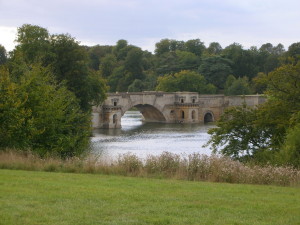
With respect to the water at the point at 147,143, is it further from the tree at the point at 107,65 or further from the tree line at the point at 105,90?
the tree at the point at 107,65

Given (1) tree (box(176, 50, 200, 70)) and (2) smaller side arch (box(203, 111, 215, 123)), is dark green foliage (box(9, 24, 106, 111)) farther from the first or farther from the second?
(1) tree (box(176, 50, 200, 70))

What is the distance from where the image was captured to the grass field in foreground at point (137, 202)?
6973 millimetres

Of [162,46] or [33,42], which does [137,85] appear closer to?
[162,46]

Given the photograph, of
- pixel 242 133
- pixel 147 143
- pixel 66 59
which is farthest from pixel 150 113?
pixel 242 133

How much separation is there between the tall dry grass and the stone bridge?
150 ft

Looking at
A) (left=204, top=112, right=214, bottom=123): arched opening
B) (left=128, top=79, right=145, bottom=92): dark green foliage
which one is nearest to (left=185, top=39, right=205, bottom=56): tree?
(left=128, top=79, right=145, bottom=92): dark green foliage

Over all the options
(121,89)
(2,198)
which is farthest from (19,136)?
(121,89)

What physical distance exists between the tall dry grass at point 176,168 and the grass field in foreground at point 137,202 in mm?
991

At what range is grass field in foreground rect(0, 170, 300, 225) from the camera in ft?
22.9

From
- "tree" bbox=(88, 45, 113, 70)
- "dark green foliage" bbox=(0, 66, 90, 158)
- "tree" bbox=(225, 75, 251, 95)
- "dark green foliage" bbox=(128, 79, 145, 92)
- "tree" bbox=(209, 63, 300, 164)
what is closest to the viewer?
"dark green foliage" bbox=(0, 66, 90, 158)

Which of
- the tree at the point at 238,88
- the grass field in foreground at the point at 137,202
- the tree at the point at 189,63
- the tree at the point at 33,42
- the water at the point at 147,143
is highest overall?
the tree at the point at 189,63

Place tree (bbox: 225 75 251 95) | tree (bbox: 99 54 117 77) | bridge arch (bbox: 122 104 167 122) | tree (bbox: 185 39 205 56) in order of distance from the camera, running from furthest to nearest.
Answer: tree (bbox: 185 39 205 56)
tree (bbox: 99 54 117 77)
tree (bbox: 225 75 251 95)
bridge arch (bbox: 122 104 167 122)

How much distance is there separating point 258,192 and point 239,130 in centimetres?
1408

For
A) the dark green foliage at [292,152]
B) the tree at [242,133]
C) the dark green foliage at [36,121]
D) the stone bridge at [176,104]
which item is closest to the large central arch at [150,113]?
the stone bridge at [176,104]
